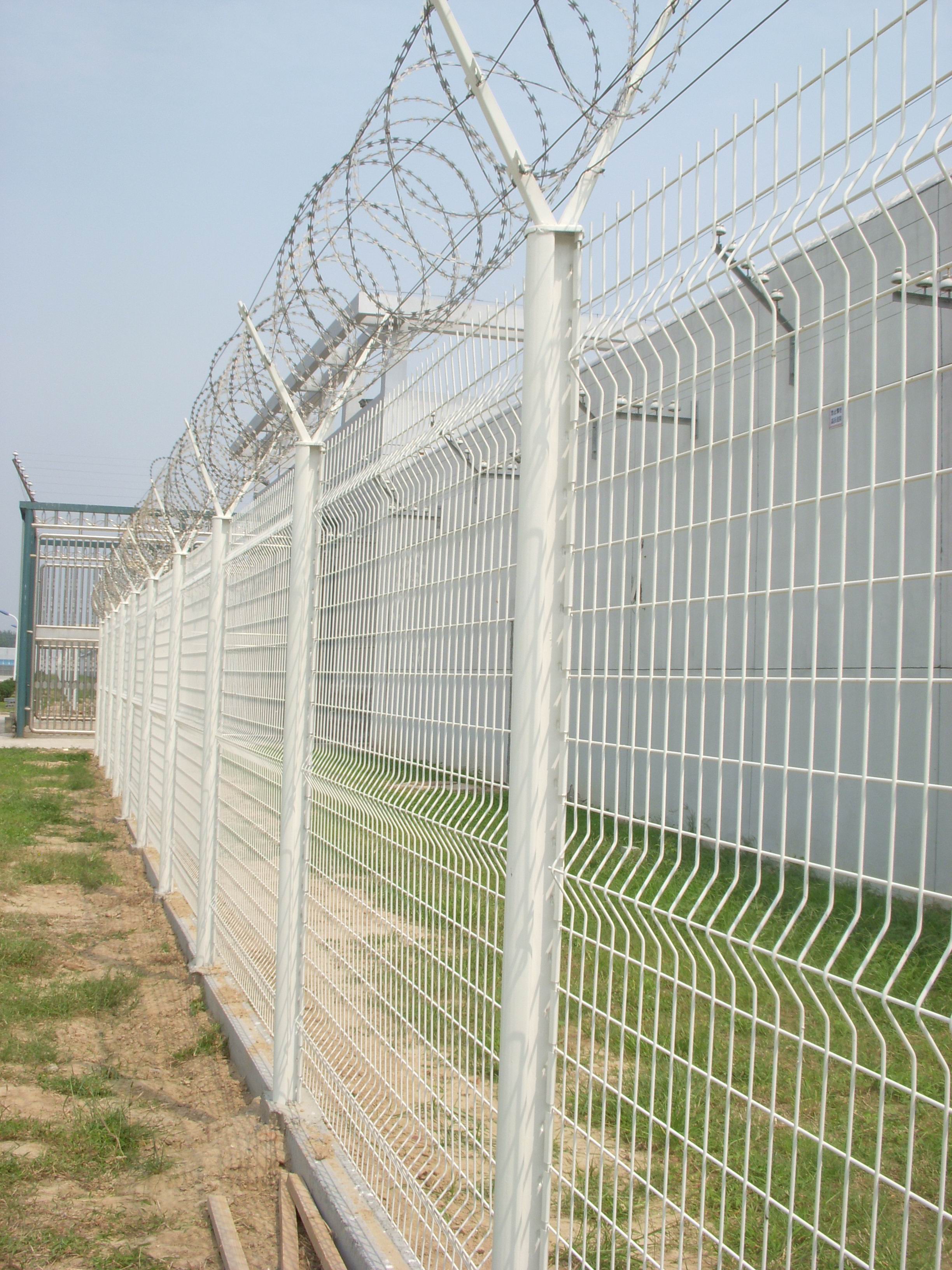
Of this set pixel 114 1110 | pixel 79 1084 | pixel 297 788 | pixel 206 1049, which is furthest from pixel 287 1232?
pixel 206 1049

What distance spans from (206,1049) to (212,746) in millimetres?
1671

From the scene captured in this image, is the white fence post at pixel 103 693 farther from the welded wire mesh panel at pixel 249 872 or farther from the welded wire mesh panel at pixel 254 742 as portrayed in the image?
the welded wire mesh panel at pixel 254 742

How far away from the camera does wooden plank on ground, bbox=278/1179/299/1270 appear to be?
3260 mm

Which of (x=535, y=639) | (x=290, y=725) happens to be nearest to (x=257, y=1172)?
(x=290, y=725)

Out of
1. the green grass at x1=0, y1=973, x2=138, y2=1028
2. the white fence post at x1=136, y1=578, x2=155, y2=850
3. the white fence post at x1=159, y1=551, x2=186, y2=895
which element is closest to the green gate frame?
the white fence post at x1=136, y1=578, x2=155, y2=850

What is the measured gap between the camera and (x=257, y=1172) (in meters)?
3.96

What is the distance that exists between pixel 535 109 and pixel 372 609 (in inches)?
57.5

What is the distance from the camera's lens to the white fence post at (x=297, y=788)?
13.8 ft

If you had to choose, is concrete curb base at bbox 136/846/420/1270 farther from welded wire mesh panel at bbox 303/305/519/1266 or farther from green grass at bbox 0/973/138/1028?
green grass at bbox 0/973/138/1028

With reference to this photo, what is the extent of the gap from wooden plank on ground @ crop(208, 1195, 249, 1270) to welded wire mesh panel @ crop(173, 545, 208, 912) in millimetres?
3083

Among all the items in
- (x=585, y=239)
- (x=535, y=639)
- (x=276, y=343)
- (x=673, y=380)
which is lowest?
(x=535, y=639)

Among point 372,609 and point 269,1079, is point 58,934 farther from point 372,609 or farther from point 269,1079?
point 372,609

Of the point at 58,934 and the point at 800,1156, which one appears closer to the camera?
the point at 800,1156

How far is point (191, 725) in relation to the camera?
775 cm
